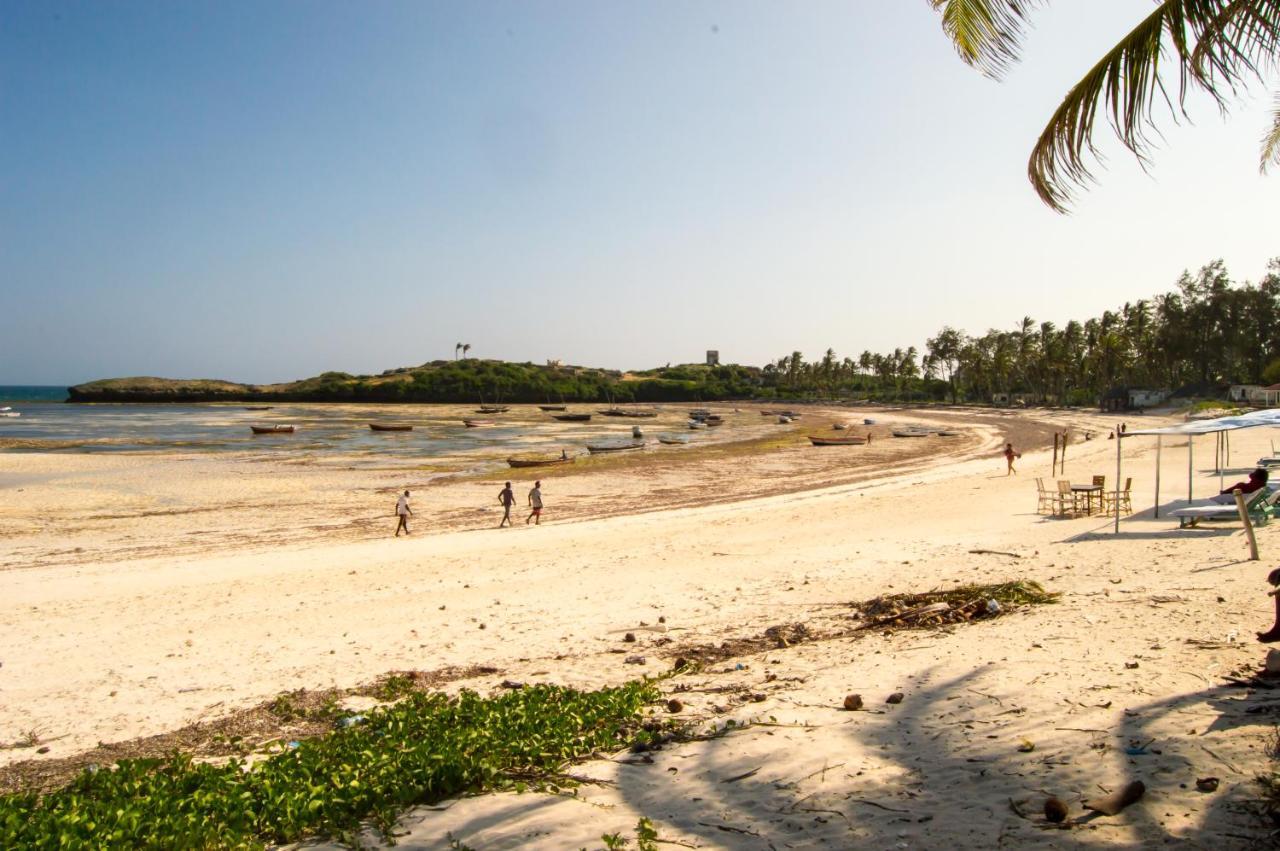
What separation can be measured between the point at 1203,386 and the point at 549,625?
83162mm

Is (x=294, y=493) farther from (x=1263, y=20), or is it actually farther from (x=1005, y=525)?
(x=1263, y=20)

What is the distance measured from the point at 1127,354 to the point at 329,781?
10143 centimetres

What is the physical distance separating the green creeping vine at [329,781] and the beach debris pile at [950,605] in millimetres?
3770

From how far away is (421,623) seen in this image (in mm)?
9836

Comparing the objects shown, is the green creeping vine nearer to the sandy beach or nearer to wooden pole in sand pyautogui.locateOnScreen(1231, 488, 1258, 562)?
the sandy beach

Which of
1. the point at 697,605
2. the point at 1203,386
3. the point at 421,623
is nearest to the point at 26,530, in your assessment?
the point at 421,623

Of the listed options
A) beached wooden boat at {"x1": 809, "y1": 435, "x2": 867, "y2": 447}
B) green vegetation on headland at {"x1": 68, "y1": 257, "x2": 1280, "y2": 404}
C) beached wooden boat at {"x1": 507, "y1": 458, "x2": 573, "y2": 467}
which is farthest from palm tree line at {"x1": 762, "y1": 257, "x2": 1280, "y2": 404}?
beached wooden boat at {"x1": 507, "y1": 458, "x2": 573, "y2": 467}

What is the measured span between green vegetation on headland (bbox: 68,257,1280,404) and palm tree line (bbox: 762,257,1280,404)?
0.45 feet

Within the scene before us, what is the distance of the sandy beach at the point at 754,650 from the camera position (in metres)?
4.15

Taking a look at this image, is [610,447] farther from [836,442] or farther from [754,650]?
[754,650]

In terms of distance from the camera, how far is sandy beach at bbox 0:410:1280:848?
415cm

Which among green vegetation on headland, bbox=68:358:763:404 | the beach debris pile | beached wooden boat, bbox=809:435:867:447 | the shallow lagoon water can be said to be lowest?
the shallow lagoon water

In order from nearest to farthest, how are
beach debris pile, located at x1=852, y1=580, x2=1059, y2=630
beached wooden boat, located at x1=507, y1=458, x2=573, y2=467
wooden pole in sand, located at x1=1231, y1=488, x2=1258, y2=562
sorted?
beach debris pile, located at x1=852, y1=580, x2=1059, y2=630, wooden pole in sand, located at x1=1231, y1=488, x2=1258, y2=562, beached wooden boat, located at x1=507, y1=458, x2=573, y2=467

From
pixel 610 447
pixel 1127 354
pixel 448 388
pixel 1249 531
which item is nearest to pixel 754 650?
pixel 1249 531
